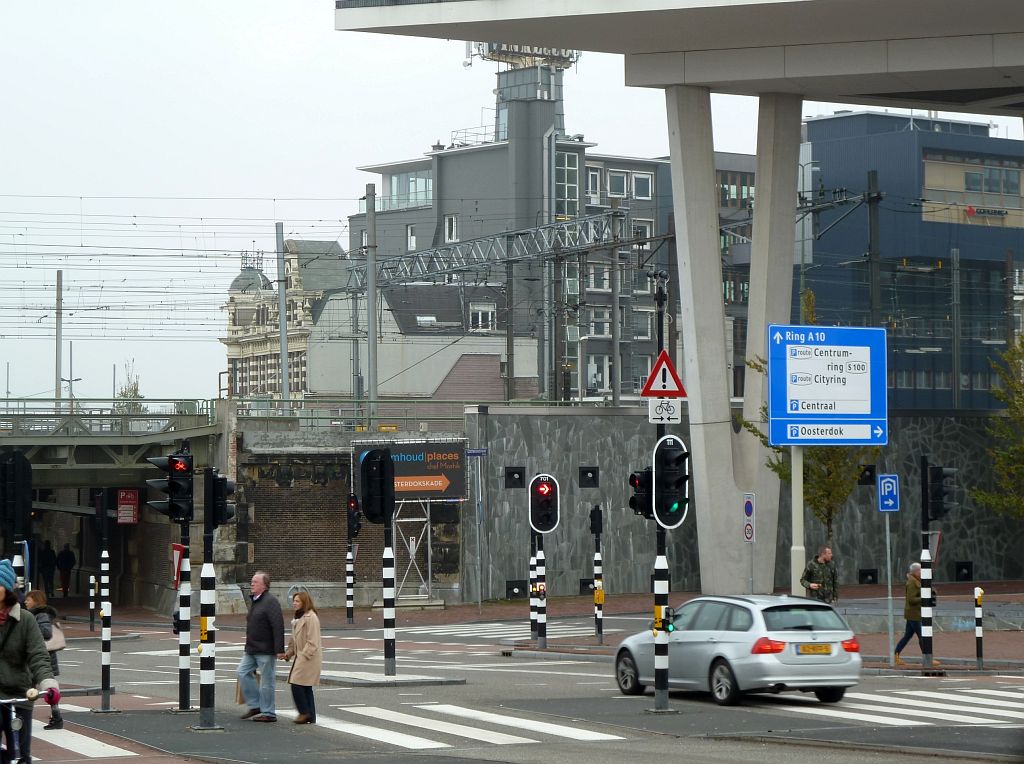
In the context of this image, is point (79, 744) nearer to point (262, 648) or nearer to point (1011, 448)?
point (262, 648)

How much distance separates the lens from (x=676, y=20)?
38844 mm

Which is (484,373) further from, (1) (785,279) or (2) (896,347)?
(1) (785,279)

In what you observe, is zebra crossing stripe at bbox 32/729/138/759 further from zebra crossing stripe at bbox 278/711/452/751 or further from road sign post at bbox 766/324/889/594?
road sign post at bbox 766/324/889/594

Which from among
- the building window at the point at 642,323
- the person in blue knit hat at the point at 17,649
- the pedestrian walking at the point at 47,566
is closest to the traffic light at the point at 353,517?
the pedestrian walking at the point at 47,566

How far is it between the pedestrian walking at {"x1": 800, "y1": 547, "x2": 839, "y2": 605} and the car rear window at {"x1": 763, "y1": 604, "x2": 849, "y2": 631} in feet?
24.1

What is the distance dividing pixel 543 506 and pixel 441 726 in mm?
13613

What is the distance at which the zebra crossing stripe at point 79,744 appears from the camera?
50.8 feet

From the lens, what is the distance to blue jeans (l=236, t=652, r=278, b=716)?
1814 cm

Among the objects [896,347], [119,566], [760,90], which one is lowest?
[119,566]

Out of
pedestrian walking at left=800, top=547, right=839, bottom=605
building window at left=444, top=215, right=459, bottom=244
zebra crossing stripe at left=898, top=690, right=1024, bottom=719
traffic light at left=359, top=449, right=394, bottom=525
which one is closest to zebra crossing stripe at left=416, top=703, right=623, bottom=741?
traffic light at left=359, top=449, right=394, bottom=525

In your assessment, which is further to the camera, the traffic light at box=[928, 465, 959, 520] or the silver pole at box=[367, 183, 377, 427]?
the silver pole at box=[367, 183, 377, 427]

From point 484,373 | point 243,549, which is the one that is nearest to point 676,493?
point 243,549

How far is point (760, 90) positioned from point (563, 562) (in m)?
14.4

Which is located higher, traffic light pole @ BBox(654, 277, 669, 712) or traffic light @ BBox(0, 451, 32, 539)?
traffic light @ BBox(0, 451, 32, 539)
